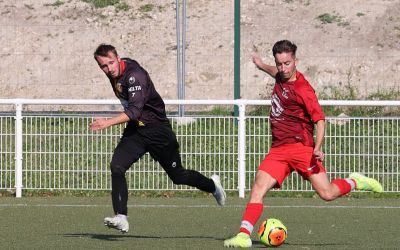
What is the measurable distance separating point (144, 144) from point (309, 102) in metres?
1.88

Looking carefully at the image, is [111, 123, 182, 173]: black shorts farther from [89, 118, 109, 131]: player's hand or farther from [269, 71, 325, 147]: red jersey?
[269, 71, 325, 147]: red jersey

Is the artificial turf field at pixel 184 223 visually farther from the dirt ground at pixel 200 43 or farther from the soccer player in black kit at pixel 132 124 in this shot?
the dirt ground at pixel 200 43

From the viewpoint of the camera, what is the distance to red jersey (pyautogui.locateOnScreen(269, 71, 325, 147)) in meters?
10.1

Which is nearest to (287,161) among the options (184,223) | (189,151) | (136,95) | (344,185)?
(344,185)

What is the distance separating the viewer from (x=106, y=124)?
10336mm

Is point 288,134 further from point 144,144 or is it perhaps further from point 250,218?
point 144,144

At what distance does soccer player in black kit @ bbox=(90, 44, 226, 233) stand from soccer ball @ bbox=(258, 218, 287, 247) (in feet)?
4.31

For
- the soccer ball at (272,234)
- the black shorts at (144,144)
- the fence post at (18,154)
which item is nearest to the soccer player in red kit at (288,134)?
the soccer ball at (272,234)

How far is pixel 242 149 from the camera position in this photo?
15648 millimetres

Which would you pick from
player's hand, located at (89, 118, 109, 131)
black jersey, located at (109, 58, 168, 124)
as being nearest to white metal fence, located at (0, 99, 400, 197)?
black jersey, located at (109, 58, 168, 124)

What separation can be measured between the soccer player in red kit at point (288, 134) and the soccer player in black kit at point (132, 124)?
4.19 ft

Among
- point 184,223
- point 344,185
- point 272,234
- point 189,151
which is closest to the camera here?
point 272,234

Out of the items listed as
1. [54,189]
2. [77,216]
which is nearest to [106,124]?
[77,216]

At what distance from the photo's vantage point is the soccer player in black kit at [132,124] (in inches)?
424
